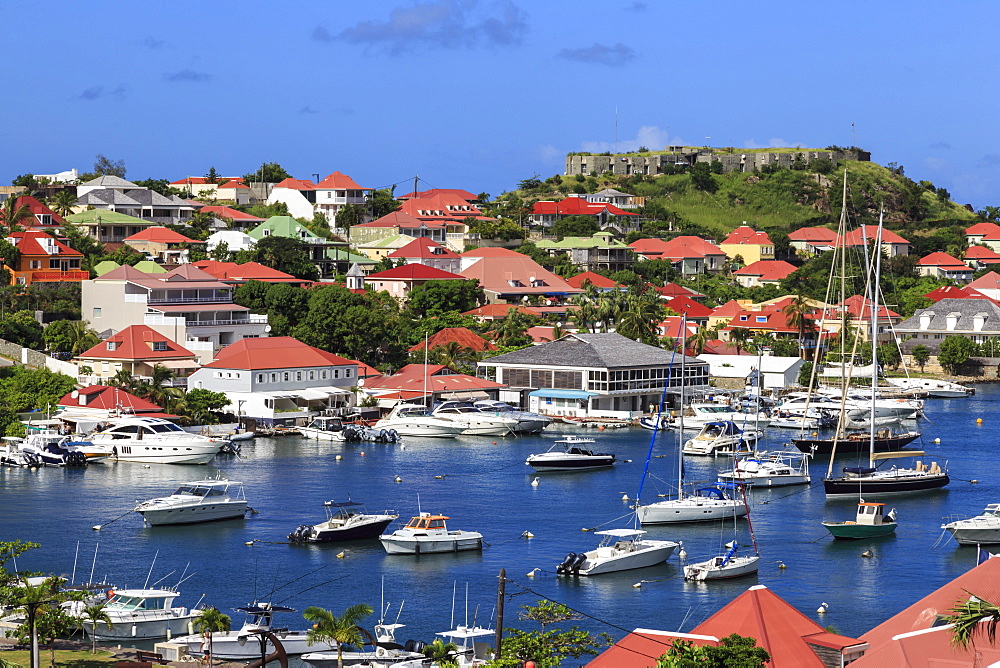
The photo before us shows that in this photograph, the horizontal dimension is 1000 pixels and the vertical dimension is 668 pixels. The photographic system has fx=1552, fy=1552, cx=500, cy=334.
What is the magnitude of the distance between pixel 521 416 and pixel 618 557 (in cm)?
2961

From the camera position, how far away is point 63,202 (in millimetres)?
116000

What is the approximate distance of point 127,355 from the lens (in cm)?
7056

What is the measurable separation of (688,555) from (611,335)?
119 feet

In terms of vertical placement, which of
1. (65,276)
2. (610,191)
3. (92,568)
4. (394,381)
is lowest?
(92,568)

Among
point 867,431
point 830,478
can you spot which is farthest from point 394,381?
point 830,478

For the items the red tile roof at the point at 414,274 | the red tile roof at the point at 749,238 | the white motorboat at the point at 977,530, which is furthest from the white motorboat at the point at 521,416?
the red tile roof at the point at 749,238

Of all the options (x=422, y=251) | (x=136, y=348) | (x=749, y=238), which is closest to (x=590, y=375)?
(x=136, y=348)

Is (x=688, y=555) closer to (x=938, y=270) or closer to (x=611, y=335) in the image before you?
(x=611, y=335)

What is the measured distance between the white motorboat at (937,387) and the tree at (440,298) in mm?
26346

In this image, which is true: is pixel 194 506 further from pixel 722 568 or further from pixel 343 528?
pixel 722 568

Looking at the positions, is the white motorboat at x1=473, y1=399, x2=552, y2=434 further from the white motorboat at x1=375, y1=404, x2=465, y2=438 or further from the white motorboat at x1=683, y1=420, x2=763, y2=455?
the white motorboat at x1=683, y1=420, x2=763, y2=455

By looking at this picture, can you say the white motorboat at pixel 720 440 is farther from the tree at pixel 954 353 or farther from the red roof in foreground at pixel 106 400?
the tree at pixel 954 353

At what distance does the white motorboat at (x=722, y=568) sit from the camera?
39031 millimetres

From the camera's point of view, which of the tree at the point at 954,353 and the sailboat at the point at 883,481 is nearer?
the sailboat at the point at 883,481
